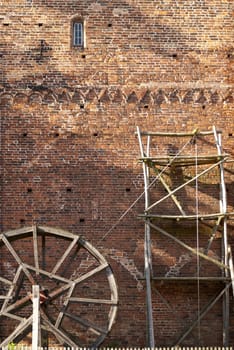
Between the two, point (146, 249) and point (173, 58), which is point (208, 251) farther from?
point (173, 58)

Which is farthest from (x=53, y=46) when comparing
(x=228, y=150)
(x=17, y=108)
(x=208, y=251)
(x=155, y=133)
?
(x=208, y=251)

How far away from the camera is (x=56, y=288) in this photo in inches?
590

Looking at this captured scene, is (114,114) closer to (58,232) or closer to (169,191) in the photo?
(169,191)

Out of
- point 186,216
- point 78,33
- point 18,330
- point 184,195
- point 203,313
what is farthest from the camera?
point 78,33

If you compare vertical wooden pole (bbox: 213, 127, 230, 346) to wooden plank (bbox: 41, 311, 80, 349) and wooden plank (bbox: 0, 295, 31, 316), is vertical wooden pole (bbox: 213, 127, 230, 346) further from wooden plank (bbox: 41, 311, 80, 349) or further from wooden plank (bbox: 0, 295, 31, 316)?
wooden plank (bbox: 0, 295, 31, 316)

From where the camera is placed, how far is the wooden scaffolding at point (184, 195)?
1567cm

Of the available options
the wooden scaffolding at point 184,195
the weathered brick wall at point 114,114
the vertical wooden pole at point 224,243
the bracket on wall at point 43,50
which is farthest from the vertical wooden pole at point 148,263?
the bracket on wall at point 43,50

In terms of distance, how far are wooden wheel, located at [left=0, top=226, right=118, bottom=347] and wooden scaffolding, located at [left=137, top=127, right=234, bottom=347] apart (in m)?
1.04

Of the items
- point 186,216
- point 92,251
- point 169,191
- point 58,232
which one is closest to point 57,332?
point 92,251

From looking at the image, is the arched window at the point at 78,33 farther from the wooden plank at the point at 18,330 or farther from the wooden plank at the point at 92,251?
Answer: the wooden plank at the point at 18,330

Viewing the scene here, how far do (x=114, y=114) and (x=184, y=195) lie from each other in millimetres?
2128

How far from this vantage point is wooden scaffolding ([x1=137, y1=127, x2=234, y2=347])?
15672 mm

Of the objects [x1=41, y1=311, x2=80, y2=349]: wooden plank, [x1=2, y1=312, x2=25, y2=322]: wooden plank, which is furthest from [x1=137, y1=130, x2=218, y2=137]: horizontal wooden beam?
[x1=2, y1=312, x2=25, y2=322]: wooden plank

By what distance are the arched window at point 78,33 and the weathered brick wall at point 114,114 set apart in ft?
0.36
